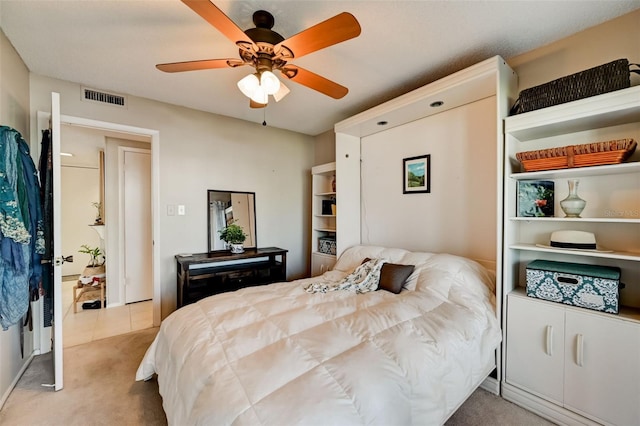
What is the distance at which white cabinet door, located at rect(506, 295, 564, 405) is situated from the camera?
1.68m

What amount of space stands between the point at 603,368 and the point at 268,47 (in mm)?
2644

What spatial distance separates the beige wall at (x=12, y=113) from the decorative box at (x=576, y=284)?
360 cm

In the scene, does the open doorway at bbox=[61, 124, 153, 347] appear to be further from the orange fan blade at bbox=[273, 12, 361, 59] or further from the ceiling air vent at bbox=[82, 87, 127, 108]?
the orange fan blade at bbox=[273, 12, 361, 59]

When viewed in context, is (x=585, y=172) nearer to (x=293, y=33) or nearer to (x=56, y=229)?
(x=293, y=33)

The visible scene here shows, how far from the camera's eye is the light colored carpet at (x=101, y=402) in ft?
5.47

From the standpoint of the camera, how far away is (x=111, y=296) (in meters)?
3.68

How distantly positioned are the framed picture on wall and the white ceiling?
2.36 feet

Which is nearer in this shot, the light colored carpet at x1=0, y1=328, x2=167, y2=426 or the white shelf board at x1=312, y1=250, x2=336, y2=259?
the light colored carpet at x1=0, y1=328, x2=167, y2=426

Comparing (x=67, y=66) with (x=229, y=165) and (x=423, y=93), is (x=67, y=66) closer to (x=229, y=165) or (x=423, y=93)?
(x=229, y=165)

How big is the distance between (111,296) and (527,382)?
4.63m

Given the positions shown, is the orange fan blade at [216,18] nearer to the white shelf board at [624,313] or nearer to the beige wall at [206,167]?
the beige wall at [206,167]

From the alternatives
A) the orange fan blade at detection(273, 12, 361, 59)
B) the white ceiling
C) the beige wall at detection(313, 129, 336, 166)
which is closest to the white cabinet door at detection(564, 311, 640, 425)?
the white ceiling

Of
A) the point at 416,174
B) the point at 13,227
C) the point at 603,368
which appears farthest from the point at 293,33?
the point at 603,368

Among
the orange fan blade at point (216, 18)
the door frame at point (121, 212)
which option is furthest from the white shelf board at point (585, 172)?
the door frame at point (121, 212)
